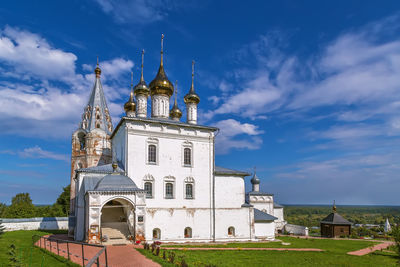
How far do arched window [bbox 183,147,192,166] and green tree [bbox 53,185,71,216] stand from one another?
70.8 ft

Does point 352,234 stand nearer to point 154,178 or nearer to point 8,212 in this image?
point 154,178

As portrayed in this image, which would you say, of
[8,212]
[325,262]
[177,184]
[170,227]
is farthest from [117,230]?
[8,212]

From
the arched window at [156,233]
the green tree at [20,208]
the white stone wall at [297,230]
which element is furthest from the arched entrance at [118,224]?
the green tree at [20,208]

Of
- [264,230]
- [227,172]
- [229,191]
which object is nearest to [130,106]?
[227,172]

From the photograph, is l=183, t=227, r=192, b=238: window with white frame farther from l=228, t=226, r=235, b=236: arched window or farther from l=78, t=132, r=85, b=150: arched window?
l=78, t=132, r=85, b=150: arched window

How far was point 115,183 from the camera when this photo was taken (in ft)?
52.3

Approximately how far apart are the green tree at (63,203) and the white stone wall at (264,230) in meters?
23.5

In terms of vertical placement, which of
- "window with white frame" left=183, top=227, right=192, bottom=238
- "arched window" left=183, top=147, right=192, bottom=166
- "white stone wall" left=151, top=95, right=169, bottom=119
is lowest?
"window with white frame" left=183, top=227, right=192, bottom=238

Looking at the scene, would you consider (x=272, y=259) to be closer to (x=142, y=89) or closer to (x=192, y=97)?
(x=192, y=97)

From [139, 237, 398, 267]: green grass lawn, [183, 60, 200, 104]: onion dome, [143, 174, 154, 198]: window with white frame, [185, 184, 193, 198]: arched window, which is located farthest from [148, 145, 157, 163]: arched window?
[139, 237, 398, 267]: green grass lawn

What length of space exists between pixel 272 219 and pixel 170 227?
807 centimetres

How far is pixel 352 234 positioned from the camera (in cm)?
2580

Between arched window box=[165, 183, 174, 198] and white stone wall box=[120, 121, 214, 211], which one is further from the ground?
white stone wall box=[120, 121, 214, 211]

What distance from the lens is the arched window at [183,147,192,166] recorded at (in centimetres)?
1948
